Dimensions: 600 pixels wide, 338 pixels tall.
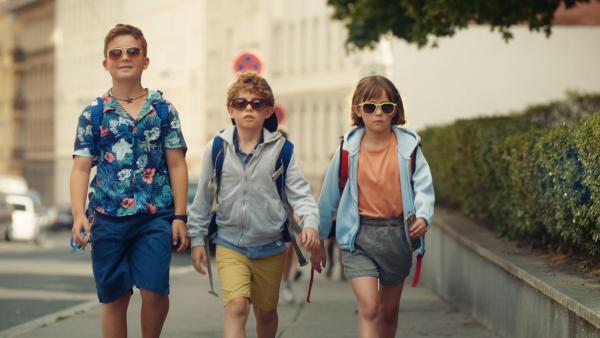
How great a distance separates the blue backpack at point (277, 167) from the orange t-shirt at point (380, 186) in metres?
0.57

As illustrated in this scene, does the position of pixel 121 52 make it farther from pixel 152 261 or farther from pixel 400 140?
pixel 400 140

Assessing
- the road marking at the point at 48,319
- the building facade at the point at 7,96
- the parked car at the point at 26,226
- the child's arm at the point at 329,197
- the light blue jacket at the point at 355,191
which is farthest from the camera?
the building facade at the point at 7,96

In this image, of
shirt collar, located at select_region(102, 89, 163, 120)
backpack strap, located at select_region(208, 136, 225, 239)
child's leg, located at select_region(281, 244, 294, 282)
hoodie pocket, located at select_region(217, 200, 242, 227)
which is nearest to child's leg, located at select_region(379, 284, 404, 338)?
hoodie pocket, located at select_region(217, 200, 242, 227)

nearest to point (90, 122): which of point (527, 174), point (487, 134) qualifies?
point (527, 174)

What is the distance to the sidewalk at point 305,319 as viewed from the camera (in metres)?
13.6

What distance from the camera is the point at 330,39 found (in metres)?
72.4

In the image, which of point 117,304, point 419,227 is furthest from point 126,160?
point 419,227

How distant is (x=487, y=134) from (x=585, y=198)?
4.81 metres

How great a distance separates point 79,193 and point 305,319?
6.30 metres

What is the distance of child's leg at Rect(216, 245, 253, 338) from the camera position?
9266 mm

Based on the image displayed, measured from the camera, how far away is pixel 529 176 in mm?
12875

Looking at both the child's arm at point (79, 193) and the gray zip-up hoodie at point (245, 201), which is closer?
the child's arm at point (79, 193)

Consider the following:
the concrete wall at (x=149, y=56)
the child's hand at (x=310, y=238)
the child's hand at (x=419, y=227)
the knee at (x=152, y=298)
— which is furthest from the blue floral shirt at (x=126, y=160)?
the concrete wall at (x=149, y=56)

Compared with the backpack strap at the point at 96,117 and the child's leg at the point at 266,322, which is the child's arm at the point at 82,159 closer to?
the backpack strap at the point at 96,117
